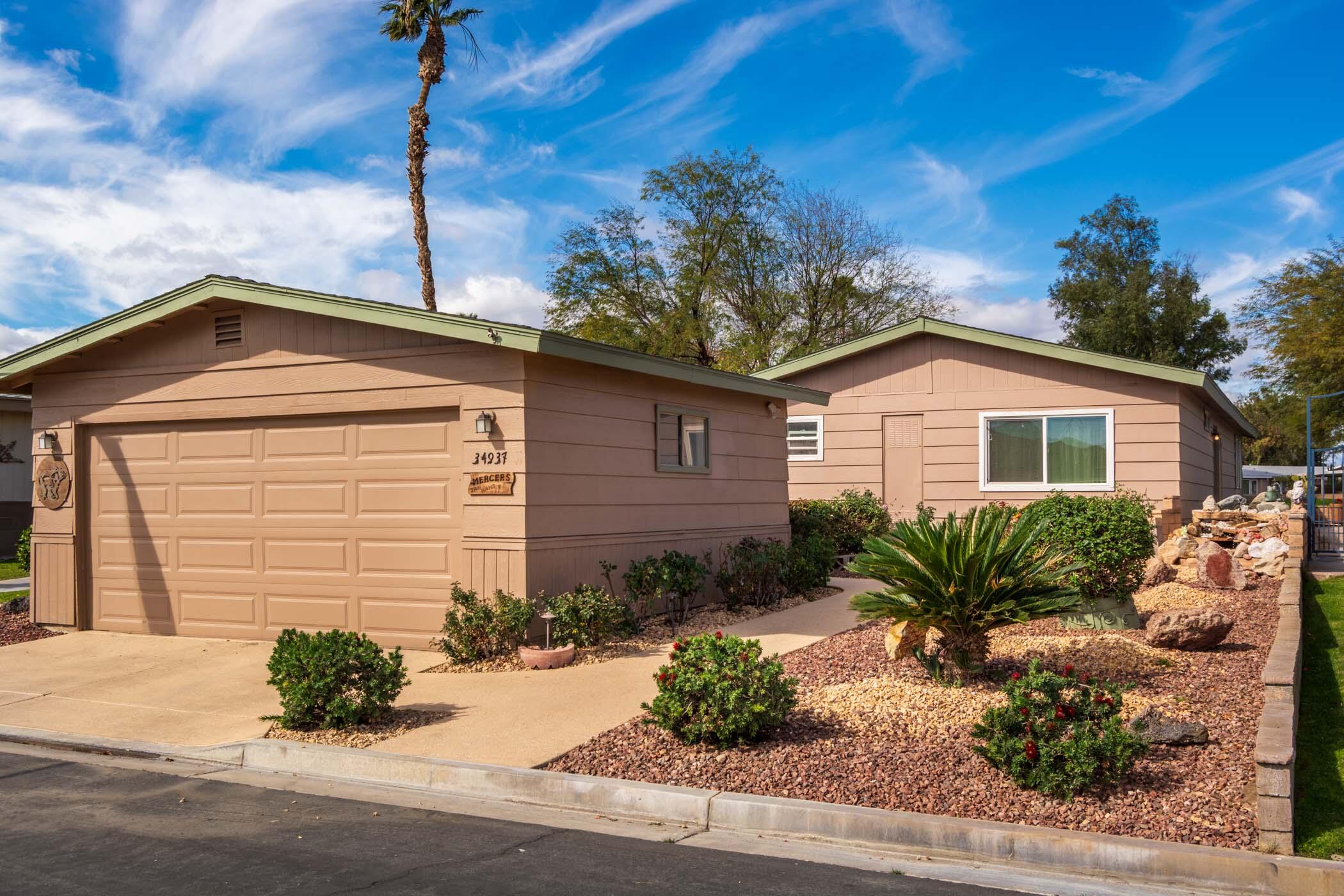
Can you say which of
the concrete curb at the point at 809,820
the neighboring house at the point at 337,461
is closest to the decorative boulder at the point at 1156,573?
the neighboring house at the point at 337,461

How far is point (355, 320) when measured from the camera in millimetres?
10258

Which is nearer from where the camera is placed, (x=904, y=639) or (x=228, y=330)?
(x=904, y=639)

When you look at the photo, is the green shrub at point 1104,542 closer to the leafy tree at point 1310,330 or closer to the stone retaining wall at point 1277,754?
the stone retaining wall at point 1277,754

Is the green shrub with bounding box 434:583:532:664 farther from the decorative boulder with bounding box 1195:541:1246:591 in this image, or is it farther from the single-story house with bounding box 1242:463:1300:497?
the single-story house with bounding box 1242:463:1300:497

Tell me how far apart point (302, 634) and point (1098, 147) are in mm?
24118

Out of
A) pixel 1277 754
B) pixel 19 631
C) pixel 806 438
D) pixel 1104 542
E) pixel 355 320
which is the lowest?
pixel 19 631

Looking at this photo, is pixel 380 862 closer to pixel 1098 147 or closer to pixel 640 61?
pixel 640 61

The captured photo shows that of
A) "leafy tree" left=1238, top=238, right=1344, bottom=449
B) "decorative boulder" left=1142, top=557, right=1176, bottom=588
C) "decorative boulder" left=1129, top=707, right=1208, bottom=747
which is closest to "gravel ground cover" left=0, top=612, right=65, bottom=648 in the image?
"decorative boulder" left=1129, top=707, right=1208, bottom=747

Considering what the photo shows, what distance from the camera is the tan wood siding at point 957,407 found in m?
16.1

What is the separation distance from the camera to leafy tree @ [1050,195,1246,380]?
43188 mm

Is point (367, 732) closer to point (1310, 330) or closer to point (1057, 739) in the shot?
point (1057, 739)

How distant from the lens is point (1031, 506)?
27.1 ft

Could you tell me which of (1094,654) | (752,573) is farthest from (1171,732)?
(752,573)

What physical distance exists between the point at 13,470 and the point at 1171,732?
76.4ft
